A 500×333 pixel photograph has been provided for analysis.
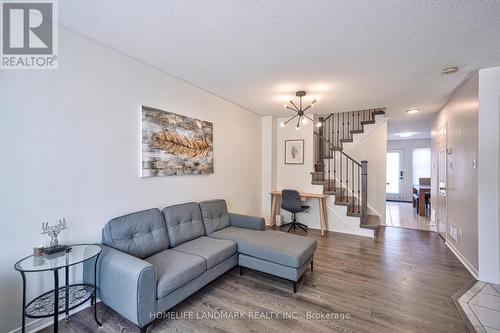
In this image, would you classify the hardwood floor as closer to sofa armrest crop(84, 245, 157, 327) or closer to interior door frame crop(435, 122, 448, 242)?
sofa armrest crop(84, 245, 157, 327)

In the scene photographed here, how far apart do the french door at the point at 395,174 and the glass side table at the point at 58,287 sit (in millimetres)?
10482

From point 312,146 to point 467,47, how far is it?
9.93 ft

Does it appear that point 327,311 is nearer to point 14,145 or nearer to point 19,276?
point 19,276

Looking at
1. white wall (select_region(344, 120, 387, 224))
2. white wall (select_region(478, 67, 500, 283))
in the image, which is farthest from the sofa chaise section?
white wall (select_region(344, 120, 387, 224))

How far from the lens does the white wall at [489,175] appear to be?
261cm

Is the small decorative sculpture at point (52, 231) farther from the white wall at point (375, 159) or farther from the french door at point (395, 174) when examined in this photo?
the french door at point (395, 174)

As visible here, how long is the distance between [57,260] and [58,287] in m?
0.20

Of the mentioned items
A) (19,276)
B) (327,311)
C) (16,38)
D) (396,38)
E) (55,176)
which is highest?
(396,38)

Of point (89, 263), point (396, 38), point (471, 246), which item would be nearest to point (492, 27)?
point (396, 38)

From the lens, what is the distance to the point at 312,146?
5062 mm

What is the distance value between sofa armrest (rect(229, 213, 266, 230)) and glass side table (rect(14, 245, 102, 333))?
1.91m

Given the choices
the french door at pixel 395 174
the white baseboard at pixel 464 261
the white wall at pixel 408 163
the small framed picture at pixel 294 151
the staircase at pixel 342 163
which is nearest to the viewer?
the white baseboard at pixel 464 261

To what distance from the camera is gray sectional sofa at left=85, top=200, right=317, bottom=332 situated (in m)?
1.79

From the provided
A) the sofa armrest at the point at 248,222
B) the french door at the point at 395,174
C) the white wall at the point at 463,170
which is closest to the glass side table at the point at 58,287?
the sofa armrest at the point at 248,222
